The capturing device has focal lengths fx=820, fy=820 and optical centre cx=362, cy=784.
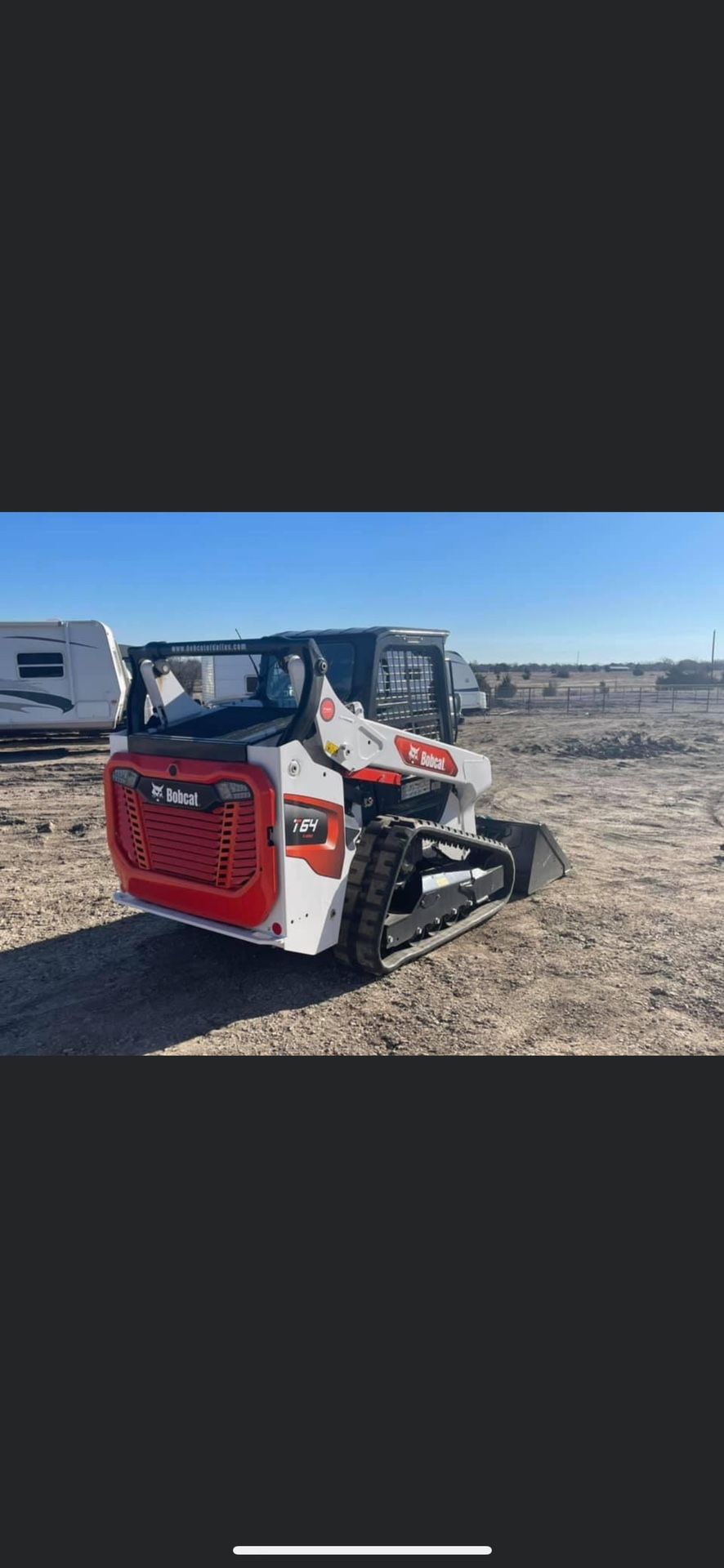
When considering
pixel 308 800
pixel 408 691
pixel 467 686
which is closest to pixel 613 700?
pixel 467 686

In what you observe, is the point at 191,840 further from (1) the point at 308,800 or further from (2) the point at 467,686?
(2) the point at 467,686

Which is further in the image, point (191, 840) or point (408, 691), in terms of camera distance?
point (408, 691)

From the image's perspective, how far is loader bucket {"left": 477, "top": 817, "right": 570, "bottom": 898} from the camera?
861 centimetres

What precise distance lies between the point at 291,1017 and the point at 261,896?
3.11ft

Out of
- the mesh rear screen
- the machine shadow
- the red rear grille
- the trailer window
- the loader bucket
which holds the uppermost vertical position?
the trailer window

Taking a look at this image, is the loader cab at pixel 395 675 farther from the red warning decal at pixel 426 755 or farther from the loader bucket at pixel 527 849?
the loader bucket at pixel 527 849

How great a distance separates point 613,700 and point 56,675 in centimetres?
3045

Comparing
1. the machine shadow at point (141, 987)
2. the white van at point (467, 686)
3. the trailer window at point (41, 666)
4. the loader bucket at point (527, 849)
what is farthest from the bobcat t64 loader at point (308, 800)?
the white van at point (467, 686)

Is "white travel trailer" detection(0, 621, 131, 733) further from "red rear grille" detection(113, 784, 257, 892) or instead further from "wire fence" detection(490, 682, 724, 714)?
"wire fence" detection(490, 682, 724, 714)

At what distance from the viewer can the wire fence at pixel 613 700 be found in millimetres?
36969

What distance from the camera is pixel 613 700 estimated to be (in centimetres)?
4294

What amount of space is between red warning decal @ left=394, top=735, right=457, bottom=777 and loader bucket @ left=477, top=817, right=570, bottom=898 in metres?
1.41

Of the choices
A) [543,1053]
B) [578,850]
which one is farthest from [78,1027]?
[578,850]

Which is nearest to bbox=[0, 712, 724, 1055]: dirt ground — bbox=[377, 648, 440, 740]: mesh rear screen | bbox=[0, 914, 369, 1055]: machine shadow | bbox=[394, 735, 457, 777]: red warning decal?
bbox=[0, 914, 369, 1055]: machine shadow
